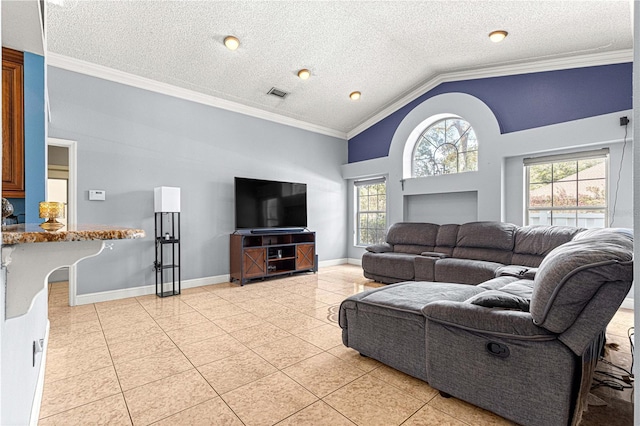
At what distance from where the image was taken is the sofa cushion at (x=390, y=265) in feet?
14.8

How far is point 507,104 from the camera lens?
180 inches

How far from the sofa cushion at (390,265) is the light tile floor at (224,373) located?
A: 4.70 ft

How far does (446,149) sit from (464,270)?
2.35 meters

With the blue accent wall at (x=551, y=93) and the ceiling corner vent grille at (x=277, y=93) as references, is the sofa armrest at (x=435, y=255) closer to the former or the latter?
the blue accent wall at (x=551, y=93)

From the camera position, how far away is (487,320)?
1.67 m

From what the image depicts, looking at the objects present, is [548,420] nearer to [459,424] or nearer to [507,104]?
[459,424]

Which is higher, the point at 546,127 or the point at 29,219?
the point at 546,127

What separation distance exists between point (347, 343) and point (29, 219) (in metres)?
2.26

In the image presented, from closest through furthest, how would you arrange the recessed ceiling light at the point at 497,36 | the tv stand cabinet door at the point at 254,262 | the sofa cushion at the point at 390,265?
the recessed ceiling light at the point at 497,36 → the sofa cushion at the point at 390,265 → the tv stand cabinet door at the point at 254,262

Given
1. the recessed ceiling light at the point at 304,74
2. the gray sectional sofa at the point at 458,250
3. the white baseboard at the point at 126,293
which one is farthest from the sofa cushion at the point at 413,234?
the white baseboard at the point at 126,293

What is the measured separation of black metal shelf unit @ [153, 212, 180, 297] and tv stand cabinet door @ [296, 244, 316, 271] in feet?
6.51

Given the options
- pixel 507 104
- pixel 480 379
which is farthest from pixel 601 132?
pixel 480 379

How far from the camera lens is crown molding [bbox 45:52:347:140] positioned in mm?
3656

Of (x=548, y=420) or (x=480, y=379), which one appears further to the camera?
(x=480, y=379)
